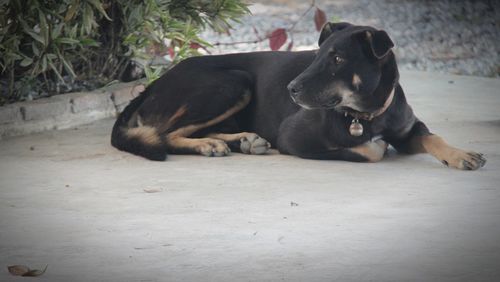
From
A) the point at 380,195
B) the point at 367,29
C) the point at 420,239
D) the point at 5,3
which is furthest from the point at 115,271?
the point at 5,3

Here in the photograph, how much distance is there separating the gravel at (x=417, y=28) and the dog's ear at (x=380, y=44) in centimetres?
431

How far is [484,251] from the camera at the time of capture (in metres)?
3.89

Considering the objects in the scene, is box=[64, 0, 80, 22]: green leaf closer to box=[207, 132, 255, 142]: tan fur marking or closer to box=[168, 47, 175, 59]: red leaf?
box=[207, 132, 255, 142]: tan fur marking

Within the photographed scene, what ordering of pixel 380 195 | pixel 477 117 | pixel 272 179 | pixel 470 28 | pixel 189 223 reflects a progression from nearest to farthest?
1. pixel 189 223
2. pixel 380 195
3. pixel 272 179
4. pixel 477 117
5. pixel 470 28

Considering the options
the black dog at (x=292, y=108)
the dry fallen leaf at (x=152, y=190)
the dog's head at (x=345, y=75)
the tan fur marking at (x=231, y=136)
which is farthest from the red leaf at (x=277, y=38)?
the dry fallen leaf at (x=152, y=190)

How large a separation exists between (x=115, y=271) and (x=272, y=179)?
180cm

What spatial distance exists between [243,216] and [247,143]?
5.30 feet

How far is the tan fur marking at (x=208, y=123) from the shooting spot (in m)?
6.24

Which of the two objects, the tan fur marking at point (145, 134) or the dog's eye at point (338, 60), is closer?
the dog's eye at point (338, 60)

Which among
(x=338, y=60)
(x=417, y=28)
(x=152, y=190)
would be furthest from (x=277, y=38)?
(x=417, y=28)

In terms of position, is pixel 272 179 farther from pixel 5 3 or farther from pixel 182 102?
pixel 5 3

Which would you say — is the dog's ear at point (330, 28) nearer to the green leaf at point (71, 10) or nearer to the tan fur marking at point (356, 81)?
the tan fur marking at point (356, 81)

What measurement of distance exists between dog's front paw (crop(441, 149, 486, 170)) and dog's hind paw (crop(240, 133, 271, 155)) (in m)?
1.14

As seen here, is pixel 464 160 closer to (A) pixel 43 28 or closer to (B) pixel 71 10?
(B) pixel 71 10
